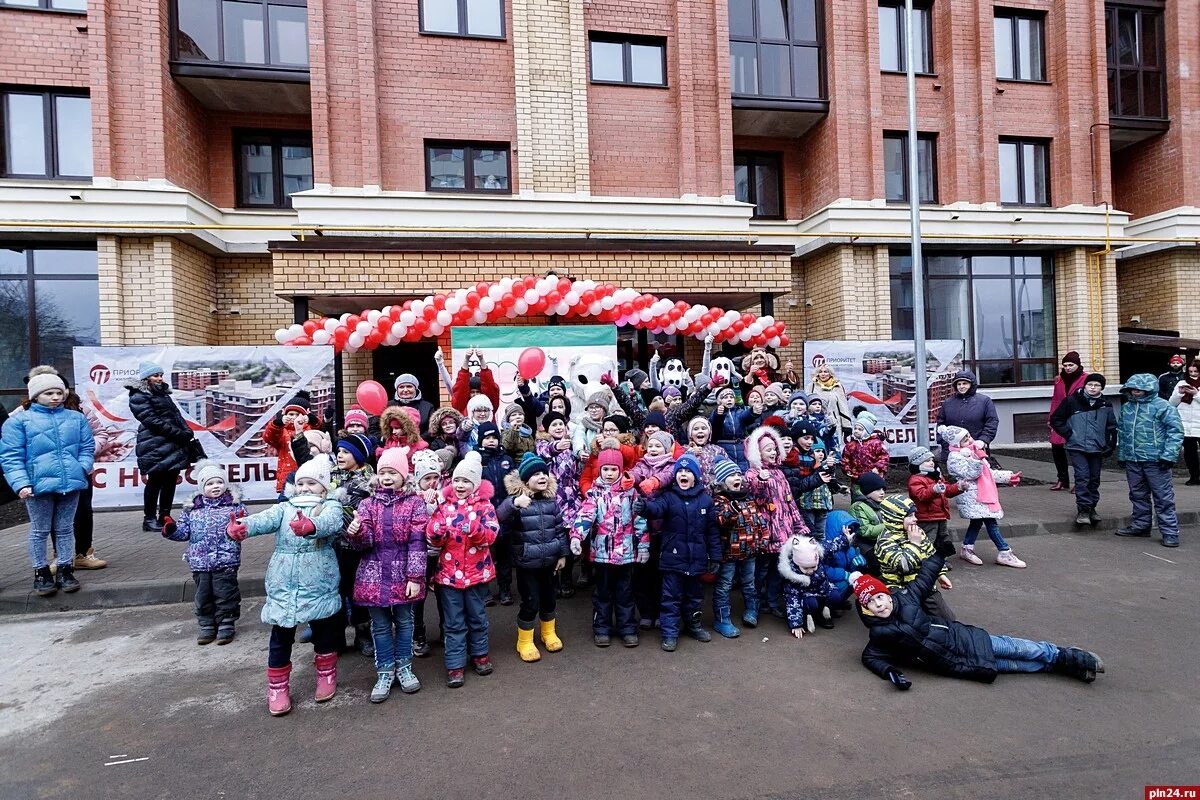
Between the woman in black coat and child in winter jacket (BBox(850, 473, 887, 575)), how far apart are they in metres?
7.04

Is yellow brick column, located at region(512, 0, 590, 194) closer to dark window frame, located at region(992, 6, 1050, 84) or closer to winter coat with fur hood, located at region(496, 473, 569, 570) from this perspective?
winter coat with fur hood, located at region(496, 473, 569, 570)

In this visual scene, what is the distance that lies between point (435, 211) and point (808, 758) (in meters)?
9.62

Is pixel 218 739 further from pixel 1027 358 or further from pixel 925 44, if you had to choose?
pixel 925 44

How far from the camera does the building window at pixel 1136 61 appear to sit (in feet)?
46.2


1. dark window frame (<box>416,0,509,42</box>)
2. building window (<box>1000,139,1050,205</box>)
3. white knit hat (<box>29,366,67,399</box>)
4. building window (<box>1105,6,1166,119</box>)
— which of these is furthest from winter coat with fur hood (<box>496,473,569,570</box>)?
building window (<box>1105,6,1166,119</box>)

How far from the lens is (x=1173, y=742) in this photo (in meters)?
2.99

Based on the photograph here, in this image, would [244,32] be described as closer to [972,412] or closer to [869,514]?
[869,514]

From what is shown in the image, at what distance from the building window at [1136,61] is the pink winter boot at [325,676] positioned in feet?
62.2

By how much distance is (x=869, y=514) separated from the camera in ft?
15.2

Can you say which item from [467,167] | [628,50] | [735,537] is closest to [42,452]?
[735,537]

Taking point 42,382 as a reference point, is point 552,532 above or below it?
below

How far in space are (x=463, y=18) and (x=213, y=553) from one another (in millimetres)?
10077

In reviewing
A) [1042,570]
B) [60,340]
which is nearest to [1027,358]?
[1042,570]

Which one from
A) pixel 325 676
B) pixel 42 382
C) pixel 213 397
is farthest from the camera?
pixel 213 397
